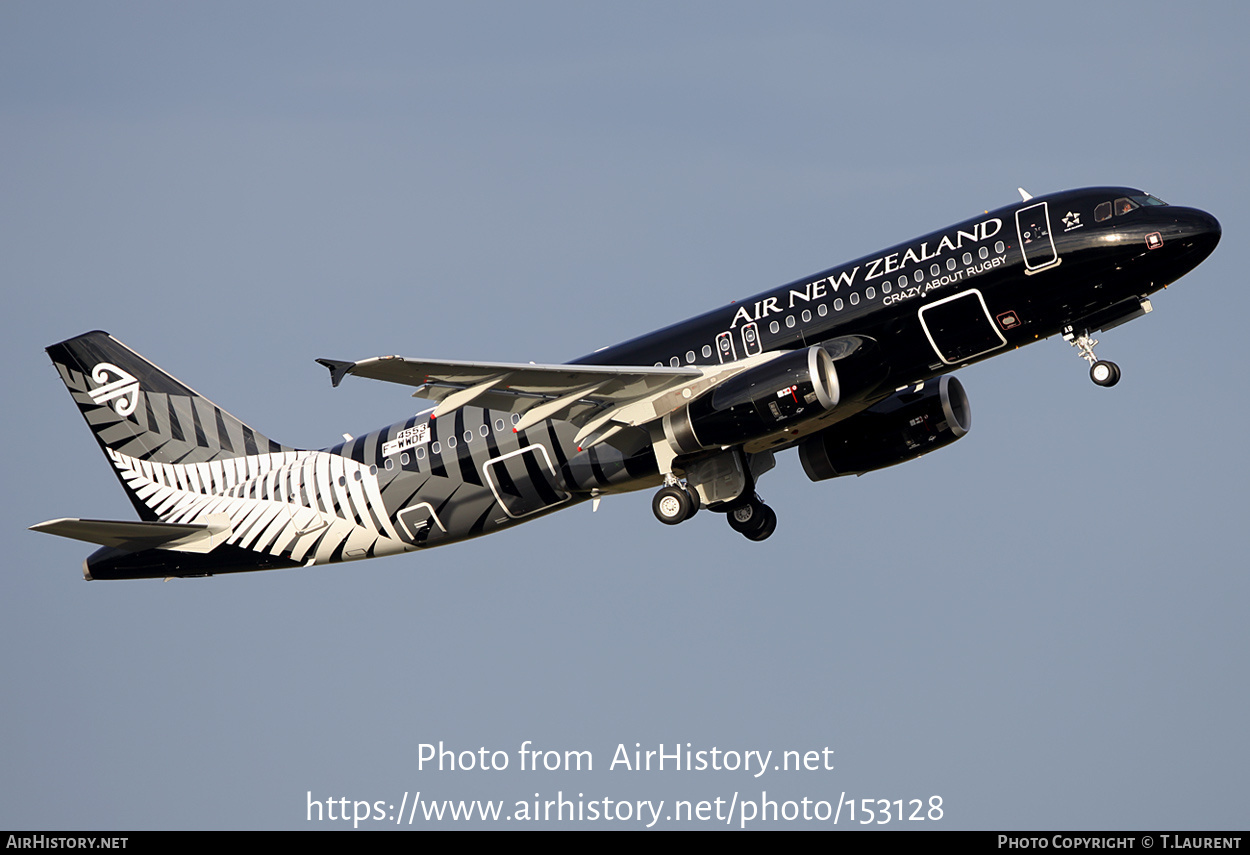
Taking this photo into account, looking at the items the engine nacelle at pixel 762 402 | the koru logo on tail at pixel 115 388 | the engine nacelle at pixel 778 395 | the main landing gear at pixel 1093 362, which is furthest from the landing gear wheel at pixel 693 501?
the koru logo on tail at pixel 115 388

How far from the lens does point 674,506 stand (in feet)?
134

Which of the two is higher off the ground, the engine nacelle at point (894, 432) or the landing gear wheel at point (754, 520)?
the engine nacelle at point (894, 432)

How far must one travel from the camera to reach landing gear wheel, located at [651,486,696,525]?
40875mm

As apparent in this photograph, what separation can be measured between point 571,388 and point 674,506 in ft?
16.0

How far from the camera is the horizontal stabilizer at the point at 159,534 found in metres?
41.3

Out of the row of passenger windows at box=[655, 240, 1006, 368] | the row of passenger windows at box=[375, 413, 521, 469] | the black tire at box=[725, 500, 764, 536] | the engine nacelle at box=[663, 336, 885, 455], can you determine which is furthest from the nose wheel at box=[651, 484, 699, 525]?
the row of passenger windows at box=[655, 240, 1006, 368]

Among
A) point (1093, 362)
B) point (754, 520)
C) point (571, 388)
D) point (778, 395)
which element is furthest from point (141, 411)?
point (1093, 362)

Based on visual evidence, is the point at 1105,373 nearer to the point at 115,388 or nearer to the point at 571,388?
the point at 571,388

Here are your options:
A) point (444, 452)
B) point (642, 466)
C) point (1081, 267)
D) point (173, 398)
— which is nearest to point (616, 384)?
point (642, 466)

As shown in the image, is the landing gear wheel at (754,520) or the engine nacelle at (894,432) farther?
the landing gear wheel at (754,520)

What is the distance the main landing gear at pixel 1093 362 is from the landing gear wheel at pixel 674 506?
11069 millimetres

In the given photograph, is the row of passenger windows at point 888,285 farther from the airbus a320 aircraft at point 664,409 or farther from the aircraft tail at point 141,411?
the aircraft tail at point 141,411

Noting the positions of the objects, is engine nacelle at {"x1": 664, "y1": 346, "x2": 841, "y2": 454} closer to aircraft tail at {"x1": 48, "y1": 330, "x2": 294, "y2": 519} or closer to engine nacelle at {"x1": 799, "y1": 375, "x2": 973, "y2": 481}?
engine nacelle at {"x1": 799, "y1": 375, "x2": 973, "y2": 481}

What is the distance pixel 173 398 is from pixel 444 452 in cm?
1008
